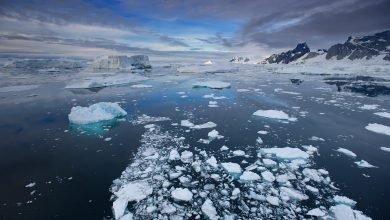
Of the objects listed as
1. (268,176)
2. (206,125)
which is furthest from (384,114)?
(268,176)

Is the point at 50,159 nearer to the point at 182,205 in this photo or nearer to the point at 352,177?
the point at 182,205

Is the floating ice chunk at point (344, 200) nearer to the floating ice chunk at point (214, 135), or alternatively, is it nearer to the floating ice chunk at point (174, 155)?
the floating ice chunk at point (174, 155)

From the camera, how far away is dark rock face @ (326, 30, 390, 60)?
75844 mm

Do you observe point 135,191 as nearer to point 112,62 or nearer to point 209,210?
point 209,210

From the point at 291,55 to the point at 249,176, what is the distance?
407ft

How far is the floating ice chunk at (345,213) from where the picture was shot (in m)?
3.27

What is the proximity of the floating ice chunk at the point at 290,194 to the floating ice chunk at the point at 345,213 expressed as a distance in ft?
1.35

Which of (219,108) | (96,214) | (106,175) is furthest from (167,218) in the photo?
(219,108)

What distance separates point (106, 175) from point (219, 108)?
20.0ft

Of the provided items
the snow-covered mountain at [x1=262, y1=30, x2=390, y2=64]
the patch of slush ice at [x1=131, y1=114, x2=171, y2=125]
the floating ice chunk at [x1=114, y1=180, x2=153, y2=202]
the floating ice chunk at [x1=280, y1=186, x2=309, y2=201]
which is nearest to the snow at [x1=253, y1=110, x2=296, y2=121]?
the patch of slush ice at [x1=131, y1=114, x2=171, y2=125]

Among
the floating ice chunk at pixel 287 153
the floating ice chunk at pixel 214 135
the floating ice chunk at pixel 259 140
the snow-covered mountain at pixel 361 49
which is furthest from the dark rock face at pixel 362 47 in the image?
the floating ice chunk at pixel 287 153

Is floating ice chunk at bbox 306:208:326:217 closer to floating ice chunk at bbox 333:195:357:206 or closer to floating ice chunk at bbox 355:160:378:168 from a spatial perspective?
floating ice chunk at bbox 333:195:357:206

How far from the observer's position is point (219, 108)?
9.75 m

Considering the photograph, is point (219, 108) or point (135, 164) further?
point (219, 108)
